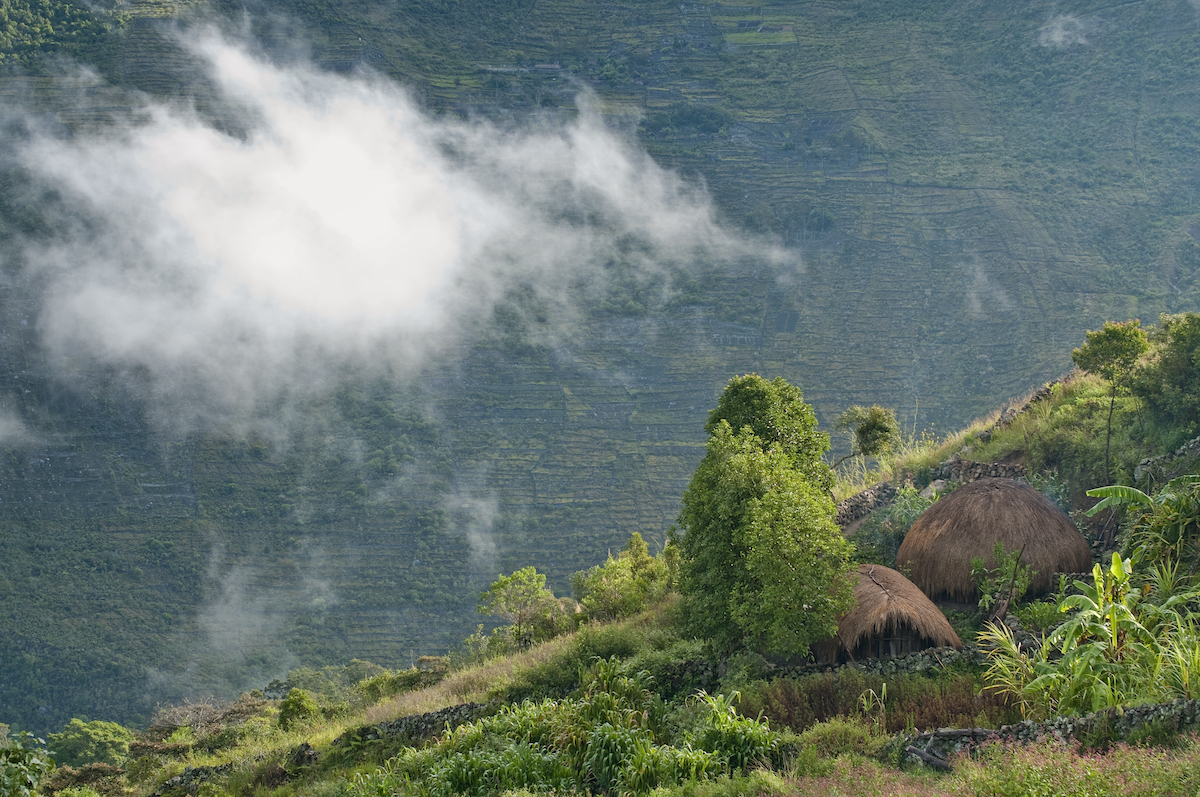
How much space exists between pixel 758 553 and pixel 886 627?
240 centimetres

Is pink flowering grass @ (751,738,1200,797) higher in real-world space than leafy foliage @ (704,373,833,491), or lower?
lower

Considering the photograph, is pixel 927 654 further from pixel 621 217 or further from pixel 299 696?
pixel 621 217

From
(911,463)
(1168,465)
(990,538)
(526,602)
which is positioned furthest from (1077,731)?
(526,602)

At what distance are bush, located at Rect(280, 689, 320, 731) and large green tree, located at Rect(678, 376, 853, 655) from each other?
9.59 metres

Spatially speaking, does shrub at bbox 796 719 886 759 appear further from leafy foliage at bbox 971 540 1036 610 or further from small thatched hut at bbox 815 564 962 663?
leafy foliage at bbox 971 540 1036 610

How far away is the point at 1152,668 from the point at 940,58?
14121 cm

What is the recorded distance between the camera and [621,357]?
378 ft

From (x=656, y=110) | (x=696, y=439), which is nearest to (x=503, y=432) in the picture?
(x=696, y=439)

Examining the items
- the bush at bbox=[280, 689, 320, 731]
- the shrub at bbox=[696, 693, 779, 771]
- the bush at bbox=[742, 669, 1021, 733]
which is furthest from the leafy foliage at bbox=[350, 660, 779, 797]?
the bush at bbox=[280, 689, 320, 731]

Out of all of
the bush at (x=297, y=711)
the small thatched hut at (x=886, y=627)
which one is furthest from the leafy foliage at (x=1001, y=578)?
the bush at (x=297, y=711)

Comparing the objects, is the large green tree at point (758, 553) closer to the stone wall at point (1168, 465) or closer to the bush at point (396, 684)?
the stone wall at point (1168, 465)

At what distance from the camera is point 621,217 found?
459 feet

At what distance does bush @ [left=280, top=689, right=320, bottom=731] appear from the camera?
67.4ft

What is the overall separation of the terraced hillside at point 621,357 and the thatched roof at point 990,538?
222 feet
